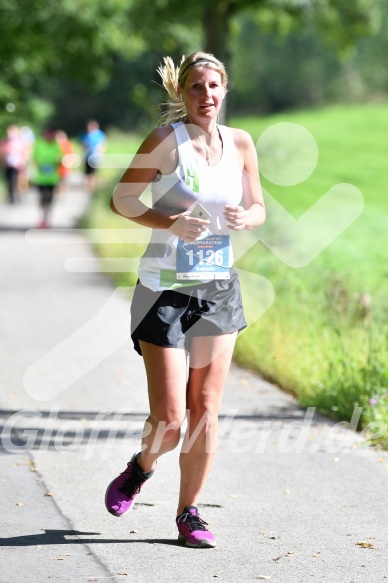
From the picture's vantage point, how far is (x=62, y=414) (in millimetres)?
8336

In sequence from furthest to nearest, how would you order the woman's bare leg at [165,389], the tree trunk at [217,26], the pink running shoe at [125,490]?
the tree trunk at [217,26] → the pink running shoe at [125,490] → the woman's bare leg at [165,389]

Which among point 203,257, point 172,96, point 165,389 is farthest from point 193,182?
point 165,389

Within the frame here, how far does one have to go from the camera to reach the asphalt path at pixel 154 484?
5.08 meters

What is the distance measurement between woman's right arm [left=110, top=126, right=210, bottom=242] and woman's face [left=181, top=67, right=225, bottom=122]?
5.3 inches

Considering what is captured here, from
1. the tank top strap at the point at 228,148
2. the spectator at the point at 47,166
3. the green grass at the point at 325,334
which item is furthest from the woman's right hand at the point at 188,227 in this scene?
the spectator at the point at 47,166

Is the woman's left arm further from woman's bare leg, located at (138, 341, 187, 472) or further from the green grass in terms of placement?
the green grass

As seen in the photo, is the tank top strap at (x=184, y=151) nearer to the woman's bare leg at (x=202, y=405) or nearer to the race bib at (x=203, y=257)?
the race bib at (x=203, y=257)

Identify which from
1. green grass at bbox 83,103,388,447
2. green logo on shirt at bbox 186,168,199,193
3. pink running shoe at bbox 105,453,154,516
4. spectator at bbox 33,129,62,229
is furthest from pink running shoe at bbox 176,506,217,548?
spectator at bbox 33,129,62,229

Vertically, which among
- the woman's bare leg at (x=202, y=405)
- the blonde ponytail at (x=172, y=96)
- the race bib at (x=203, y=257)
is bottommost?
the woman's bare leg at (x=202, y=405)

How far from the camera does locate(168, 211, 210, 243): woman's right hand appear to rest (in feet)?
16.4

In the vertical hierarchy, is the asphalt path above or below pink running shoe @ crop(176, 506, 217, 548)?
below

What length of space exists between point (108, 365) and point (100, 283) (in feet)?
18.1

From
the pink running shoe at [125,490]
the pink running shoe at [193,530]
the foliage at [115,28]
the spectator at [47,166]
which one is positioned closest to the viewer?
the pink running shoe at [193,530]

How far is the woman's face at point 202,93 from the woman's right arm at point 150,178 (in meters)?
0.14
